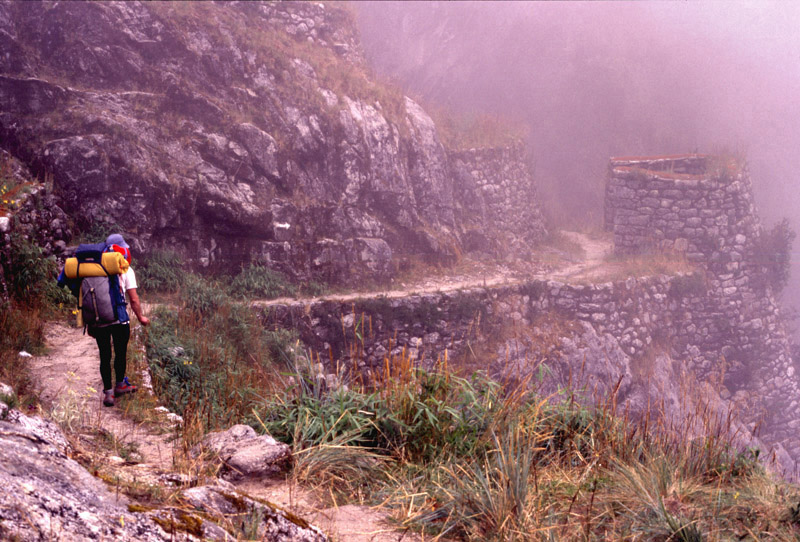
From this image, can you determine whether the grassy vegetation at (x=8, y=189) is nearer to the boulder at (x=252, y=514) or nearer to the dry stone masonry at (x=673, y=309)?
the boulder at (x=252, y=514)

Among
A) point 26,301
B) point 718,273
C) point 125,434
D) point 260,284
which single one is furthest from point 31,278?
point 718,273

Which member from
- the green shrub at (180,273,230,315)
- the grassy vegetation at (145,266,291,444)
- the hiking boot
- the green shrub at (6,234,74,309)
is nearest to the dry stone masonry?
the grassy vegetation at (145,266,291,444)

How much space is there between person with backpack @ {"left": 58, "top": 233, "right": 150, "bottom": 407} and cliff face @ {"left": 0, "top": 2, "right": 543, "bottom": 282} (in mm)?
5461

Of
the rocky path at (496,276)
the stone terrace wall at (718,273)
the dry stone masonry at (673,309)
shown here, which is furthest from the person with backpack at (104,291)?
the stone terrace wall at (718,273)

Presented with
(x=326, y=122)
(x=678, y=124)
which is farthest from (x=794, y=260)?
(x=326, y=122)

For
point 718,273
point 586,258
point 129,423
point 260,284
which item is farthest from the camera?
point 586,258

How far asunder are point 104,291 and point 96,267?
0.21 metres

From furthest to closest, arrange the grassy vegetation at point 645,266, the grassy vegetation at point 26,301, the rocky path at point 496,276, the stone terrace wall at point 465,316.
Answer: the grassy vegetation at point 645,266 → the rocky path at point 496,276 → the stone terrace wall at point 465,316 → the grassy vegetation at point 26,301

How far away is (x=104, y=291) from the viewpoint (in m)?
4.34

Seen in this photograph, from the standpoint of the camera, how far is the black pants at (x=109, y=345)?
14.6 feet

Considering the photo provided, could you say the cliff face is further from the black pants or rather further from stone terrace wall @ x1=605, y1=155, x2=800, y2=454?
the black pants

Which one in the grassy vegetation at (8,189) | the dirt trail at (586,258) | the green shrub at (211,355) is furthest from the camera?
the dirt trail at (586,258)

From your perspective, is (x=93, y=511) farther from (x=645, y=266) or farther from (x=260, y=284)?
(x=645, y=266)

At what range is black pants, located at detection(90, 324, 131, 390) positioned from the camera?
4457 mm
